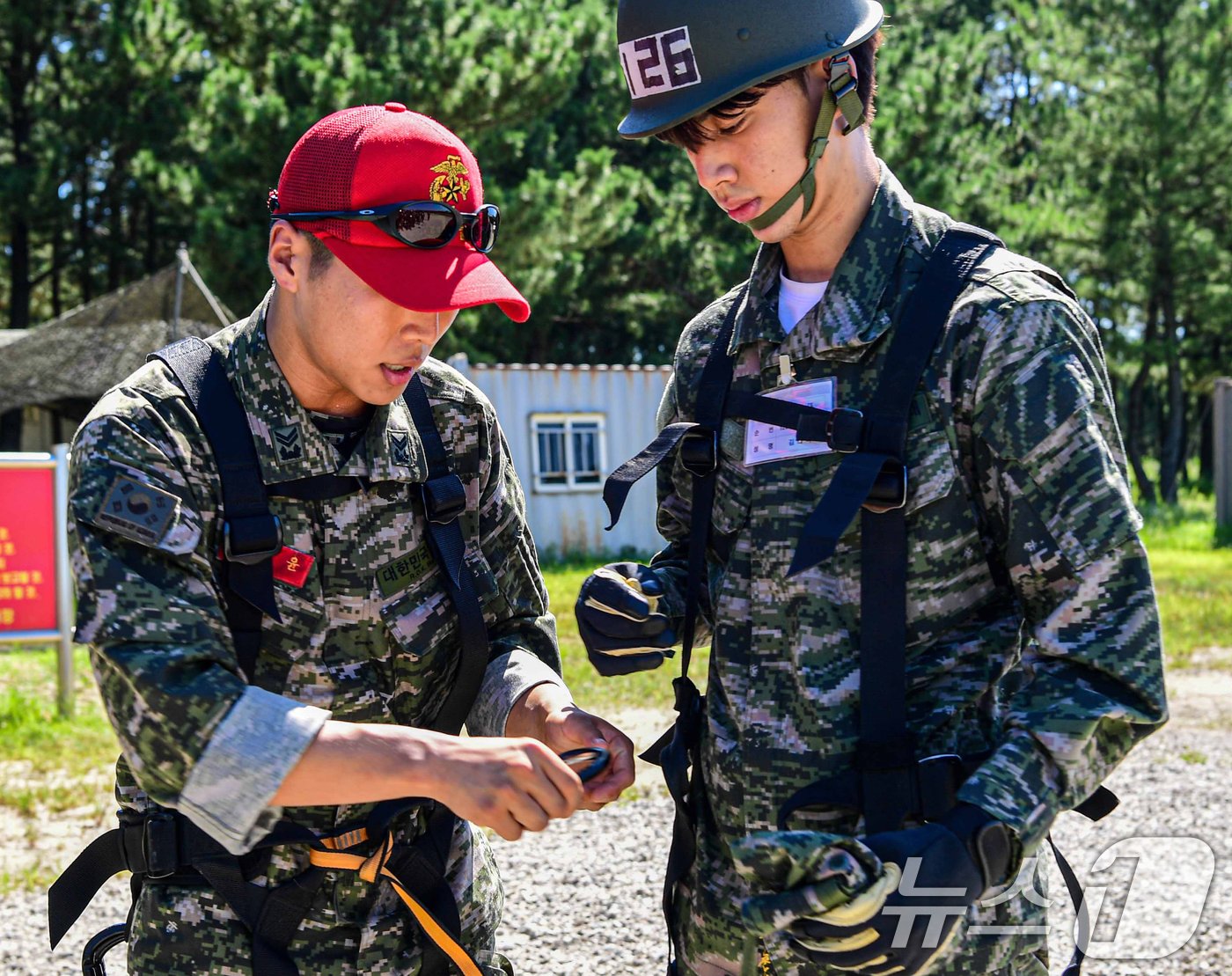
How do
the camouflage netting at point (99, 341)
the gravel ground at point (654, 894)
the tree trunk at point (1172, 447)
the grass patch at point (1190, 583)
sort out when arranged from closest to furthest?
the gravel ground at point (654, 894) < the grass patch at point (1190, 583) < the camouflage netting at point (99, 341) < the tree trunk at point (1172, 447)

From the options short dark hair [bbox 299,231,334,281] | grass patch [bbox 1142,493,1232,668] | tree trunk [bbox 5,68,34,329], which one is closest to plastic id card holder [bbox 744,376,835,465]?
short dark hair [bbox 299,231,334,281]

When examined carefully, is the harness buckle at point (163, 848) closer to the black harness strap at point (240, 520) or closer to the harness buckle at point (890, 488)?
the black harness strap at point (240, 520)

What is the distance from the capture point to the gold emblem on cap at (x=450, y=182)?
2.42 m

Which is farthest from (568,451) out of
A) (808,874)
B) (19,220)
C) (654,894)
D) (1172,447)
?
(1172,447)

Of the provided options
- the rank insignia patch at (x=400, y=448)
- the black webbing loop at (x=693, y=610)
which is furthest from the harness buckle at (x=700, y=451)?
the rank insignia patch at (x=400, y=448)

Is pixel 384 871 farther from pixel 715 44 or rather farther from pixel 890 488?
pixel 715 44

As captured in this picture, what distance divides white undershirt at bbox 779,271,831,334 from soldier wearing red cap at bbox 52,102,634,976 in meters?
0.51

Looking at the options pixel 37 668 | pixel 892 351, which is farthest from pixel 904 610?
pixel 37 668

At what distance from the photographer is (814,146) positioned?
2.28m

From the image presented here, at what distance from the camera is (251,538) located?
2262mm

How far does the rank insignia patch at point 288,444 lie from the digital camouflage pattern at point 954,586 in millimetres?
740

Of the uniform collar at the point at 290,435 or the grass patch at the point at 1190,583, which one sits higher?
the uniform collar at the point at 290,435

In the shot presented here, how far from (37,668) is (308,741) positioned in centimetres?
914

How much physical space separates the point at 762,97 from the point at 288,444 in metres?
1.06
